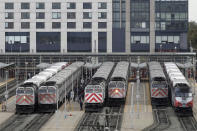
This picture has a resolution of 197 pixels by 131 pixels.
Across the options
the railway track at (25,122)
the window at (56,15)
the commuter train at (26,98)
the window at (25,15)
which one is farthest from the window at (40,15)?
the railway track at (25,122)

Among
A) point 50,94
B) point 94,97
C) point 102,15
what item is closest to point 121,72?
point 94,97

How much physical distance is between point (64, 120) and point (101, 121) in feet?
18.6

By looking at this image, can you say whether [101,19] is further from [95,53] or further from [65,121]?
[65,121]

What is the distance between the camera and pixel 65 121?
61.3 meters

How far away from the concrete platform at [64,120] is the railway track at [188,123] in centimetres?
1444

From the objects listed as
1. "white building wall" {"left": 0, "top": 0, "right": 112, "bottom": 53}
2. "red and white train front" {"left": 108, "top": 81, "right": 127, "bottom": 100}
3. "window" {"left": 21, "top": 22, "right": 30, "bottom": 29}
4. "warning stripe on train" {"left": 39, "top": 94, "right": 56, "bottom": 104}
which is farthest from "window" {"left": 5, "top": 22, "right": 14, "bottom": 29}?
"red and white train front" {"left": 108, "top": 81, "right": 127, "bottom": 100}

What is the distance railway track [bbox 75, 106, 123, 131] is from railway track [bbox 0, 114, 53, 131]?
5658mm

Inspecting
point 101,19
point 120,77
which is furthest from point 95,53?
point 120,77

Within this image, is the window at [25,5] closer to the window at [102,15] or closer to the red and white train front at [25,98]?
the window at [102,15]

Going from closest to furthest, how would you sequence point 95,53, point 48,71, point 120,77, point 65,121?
point 65,121
point 120,77
point 48,71
point 95,53

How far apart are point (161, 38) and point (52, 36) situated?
29.3 m

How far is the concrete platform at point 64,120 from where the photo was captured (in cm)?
5722

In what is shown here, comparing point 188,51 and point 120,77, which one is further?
point 188,51

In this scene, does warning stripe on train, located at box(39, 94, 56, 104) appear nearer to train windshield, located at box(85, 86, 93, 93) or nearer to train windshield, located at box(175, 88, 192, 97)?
train windshield, located at box(85, 86, 93, 93)
